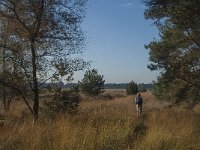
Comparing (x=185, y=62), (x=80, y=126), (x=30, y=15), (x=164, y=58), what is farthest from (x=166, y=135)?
(x=164, y=58)

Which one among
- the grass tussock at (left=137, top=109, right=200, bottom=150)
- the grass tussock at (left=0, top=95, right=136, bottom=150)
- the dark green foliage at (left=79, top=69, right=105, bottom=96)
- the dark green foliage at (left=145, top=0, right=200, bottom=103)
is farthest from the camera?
the dark green foliage at (left=79, top=69, right=105, bottom=96)

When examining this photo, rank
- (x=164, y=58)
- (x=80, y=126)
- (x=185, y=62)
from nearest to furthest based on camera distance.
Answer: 1. (x=80, y=126)
2. (x=185, y=62)
3. (x=164, y=58)

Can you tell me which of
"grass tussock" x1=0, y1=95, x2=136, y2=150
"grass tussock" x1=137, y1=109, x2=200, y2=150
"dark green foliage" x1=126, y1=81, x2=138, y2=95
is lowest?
"grass tussock" x1=137, y1=109, x2=200, y2=150

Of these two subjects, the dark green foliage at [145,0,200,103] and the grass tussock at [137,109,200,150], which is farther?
the dark green foliage at [145,0,200,103]

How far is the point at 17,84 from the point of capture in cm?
1606

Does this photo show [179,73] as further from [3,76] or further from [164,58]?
[3,76]

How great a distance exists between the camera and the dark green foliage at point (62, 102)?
19.0 m

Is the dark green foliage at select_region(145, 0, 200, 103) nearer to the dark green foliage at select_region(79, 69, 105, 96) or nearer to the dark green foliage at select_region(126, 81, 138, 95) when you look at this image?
the dark green foliage at select_region(79, 69, 105, 96)

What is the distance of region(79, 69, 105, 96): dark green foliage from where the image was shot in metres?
54.3

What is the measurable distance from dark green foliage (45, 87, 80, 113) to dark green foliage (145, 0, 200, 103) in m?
5.39

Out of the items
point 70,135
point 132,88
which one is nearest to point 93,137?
point 70,135

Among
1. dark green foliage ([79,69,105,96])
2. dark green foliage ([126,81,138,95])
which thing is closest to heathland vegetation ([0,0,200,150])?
dark green foliage ([79,69,105,96])

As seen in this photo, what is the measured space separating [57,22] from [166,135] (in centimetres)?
740

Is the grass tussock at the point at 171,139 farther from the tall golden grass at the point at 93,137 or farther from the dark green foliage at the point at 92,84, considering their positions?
the dark green foliage at the point at 92,84
